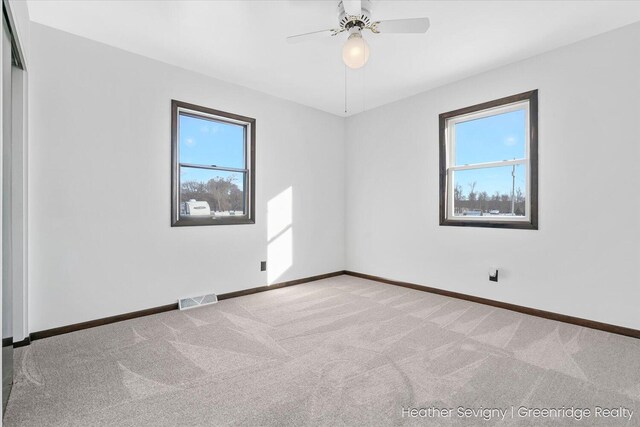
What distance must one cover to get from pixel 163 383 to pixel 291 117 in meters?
3.51

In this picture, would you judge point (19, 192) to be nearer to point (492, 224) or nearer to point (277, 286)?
point (277, 286)

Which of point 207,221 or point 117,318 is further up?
point 207,221

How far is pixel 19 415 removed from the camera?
161cm

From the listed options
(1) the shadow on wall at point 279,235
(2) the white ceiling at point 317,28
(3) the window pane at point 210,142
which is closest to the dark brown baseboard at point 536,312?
(1) the shadow on wall at point 279,235

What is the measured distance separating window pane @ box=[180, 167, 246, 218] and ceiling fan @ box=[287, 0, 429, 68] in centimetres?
191

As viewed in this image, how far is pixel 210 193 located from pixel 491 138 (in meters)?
3.31

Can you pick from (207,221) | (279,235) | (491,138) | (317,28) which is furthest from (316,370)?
(491,138)

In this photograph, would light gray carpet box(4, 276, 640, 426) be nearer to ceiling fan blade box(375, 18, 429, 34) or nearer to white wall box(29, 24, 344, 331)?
white wall box(29, 24, 344, 331)

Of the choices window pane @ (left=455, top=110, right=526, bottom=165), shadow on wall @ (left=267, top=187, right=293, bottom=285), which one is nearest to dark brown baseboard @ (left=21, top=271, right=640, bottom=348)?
shadow on wall @ (left=267, top=187, right=293, bottom=285)

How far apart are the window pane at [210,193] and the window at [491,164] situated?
257 cm

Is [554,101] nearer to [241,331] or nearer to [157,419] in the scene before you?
[241,331]

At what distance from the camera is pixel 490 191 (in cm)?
356

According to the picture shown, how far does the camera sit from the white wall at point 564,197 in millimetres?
2627

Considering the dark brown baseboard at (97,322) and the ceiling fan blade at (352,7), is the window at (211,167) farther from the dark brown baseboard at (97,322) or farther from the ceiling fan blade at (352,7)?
the ceiling fan blade at (352,7)
